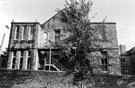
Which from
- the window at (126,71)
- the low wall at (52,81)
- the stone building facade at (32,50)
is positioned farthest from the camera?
the window at (126,71)

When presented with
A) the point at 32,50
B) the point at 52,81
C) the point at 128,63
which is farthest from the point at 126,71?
the point at 32,50

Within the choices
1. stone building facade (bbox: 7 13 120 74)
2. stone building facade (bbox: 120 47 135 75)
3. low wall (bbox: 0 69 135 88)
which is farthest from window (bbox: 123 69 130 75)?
low wall (bbox: 0 69 135 88)

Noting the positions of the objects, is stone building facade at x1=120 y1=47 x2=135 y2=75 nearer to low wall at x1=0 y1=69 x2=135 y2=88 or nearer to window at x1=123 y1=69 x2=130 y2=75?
window at x1=123 y1=69 x2=130 y2=75

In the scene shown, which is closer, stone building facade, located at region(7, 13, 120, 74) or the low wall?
the low wall

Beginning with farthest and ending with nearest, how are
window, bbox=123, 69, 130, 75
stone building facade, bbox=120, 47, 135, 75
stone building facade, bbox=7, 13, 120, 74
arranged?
stone building facade, bbox=120, 47, 135, 75 < window, bbox=123, 69, 130, 75 < stone building facade, bbox=7, 13, 120, 74

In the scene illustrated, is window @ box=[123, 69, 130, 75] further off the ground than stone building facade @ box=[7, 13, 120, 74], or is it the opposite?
stone building facade @ box=[7, 13, 120, 74]

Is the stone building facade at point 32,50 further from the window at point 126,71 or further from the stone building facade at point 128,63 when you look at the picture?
the stone building facade at point 128,63

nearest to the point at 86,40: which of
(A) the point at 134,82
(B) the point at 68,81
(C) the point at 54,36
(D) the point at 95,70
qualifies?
(D) the point at 95,70

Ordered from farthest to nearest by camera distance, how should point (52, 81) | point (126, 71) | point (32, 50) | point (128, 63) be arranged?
point (128, 63), point (126, 71), point (32, 50), point (52, 81)

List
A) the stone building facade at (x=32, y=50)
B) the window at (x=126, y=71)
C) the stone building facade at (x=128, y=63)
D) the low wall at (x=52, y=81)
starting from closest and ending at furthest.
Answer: the low wall at (x=52, y=81) < the stone building facade at (x=32, y=50) < the window at (x=126, y=71) < the stone building facade at (x=128, y=63)

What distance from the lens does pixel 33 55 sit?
67.0 ft

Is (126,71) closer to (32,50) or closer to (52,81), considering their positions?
(52,81)

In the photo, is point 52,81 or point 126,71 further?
point 126,71

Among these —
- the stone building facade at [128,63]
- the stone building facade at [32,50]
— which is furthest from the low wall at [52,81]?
the stone building facade at [128,63]
